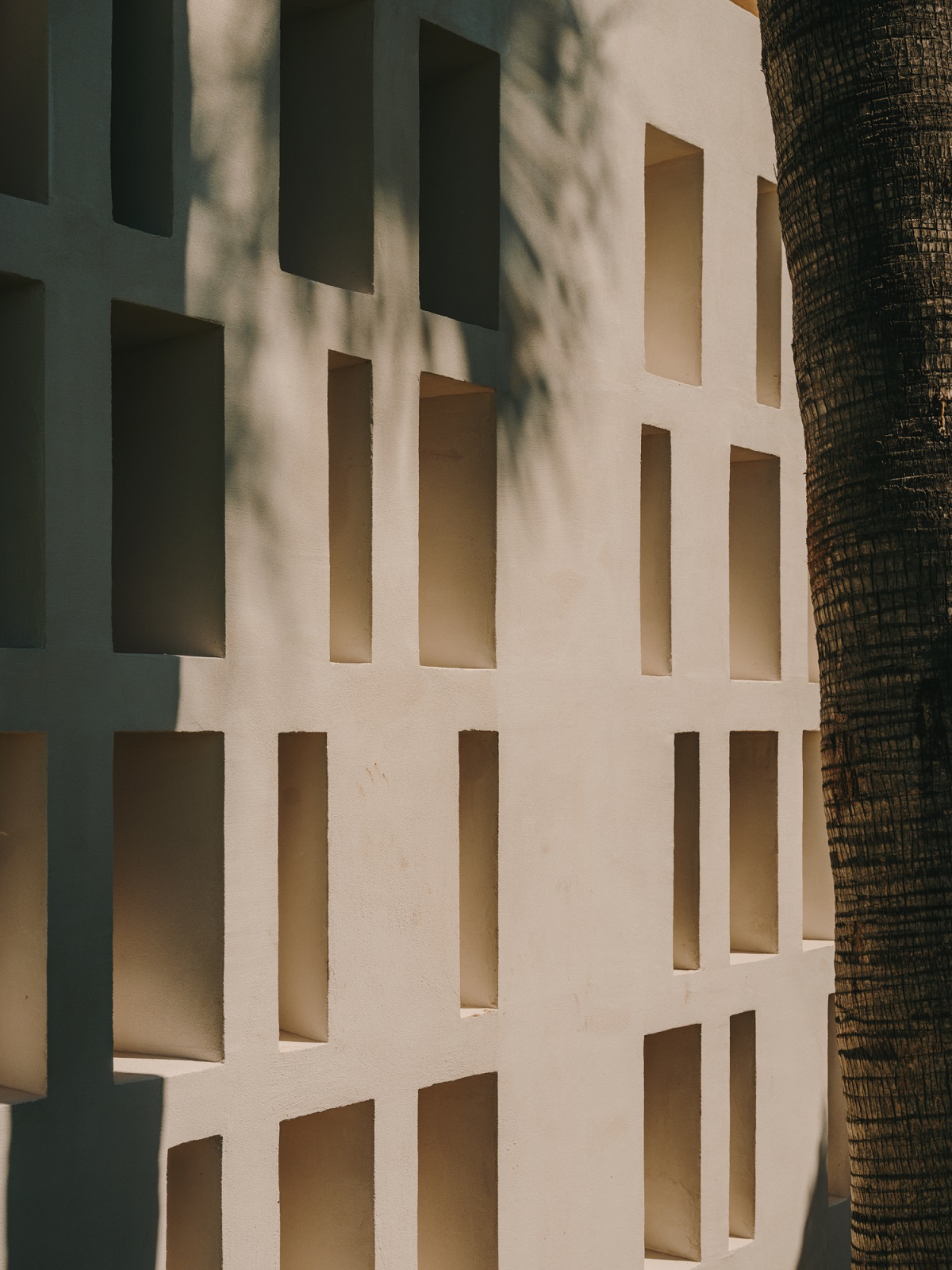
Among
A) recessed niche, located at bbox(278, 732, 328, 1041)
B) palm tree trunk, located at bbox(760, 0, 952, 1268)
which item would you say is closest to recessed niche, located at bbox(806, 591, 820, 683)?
recessed niche, located at bbox(278, 732, 328, 1041)

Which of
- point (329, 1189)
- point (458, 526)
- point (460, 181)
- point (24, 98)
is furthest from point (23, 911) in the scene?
point (460, 181)

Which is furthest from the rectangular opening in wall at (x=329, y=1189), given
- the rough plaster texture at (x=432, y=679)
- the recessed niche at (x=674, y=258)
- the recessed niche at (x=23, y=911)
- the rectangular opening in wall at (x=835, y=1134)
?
the recessed niche at (x=674, y=258)

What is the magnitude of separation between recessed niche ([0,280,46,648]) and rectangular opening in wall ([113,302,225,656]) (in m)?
0.36

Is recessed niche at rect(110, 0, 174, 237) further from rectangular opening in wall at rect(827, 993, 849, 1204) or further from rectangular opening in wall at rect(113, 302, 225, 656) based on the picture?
rectangular opening in wall at rect(827, 993, 849, 1204)

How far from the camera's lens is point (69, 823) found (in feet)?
13.8

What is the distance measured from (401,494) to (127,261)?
1343mm

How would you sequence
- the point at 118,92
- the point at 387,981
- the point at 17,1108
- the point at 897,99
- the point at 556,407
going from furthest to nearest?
the point at 556,407
the point at 387,981
the point at 118,92
the point at 17,1108
the point at 897,99

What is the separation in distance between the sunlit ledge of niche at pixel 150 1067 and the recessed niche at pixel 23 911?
0.92 ft

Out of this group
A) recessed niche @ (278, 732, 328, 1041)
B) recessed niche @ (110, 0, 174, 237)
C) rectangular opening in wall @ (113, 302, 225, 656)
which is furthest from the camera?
recessed niche @ (278, 732, 328, 1041)

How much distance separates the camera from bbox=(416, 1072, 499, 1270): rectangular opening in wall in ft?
18.6

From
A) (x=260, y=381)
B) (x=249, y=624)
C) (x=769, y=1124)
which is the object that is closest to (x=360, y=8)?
(x=260, y=381)

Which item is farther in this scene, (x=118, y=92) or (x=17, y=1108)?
(x=118, y=92)

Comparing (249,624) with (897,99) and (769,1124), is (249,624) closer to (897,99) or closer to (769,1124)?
(897,99)

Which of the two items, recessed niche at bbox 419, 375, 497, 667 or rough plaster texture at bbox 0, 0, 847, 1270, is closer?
rough plaster texture at bbox 0, 0, 847, 1270
